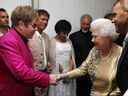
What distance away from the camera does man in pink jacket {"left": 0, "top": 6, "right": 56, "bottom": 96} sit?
3002 millimetres

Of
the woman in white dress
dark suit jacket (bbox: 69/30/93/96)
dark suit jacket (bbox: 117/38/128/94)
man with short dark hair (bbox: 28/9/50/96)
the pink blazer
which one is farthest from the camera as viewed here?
dark suit jacket (bbox: 69/30/93/96)

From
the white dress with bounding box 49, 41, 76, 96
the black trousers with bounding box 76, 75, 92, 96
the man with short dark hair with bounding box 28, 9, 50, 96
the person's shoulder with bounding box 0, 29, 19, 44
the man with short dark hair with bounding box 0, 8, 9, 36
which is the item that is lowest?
the black trousers with bounding box 76, 75, 92, 96

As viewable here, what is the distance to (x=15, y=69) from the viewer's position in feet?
9.84

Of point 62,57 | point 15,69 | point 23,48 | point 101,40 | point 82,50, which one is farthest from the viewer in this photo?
point 82,50

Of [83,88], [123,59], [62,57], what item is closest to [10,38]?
[123,59]

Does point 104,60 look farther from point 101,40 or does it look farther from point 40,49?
point 40,49

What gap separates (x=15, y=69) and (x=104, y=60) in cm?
80

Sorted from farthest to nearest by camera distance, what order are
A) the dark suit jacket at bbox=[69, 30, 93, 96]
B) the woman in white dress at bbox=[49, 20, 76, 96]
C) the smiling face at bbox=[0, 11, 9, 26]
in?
1. the dark suit jacket at bbox=[69, 30, 93, 96]
2. the woman in white dress at bbox=[49, 20, 76, 96]
3. the smiling face at bbox=[0, 11, 9, 26]

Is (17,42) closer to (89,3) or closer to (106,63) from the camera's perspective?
(106,63)

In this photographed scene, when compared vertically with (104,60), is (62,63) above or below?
below

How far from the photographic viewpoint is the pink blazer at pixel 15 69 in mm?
2998

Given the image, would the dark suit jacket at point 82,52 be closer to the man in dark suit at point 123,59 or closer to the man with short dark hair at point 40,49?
the man with short dark hair at point 40,49

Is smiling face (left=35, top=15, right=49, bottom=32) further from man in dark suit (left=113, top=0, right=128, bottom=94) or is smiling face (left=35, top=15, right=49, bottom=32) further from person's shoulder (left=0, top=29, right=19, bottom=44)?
man in dark suit (left=113, top=0, right=128, bottom=94)

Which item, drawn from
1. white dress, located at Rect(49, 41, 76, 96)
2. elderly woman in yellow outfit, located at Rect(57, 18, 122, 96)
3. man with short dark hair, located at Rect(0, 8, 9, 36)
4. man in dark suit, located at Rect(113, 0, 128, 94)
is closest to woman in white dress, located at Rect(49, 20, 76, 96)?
white dress, located at Rect(49, 41, 76, 96)
